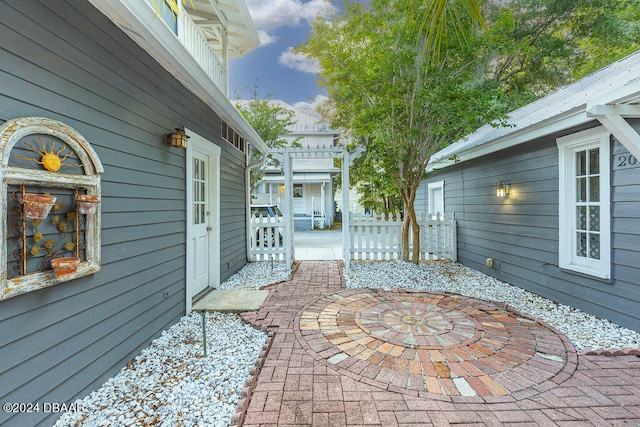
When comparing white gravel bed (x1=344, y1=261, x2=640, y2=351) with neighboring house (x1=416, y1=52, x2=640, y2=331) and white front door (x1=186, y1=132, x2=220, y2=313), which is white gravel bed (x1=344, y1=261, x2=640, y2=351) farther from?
white front door (x1=186, y1=132, x2=220, y2=313)

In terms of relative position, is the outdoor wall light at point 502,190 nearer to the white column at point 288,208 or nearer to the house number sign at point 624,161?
the house number sign at point 624,161

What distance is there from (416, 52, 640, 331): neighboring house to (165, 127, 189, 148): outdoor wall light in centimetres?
395

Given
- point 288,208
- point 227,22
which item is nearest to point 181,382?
point 288,208

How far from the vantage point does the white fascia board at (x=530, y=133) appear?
3.34 m

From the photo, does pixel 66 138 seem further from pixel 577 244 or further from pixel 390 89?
pixel 577 244

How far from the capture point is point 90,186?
6.69 ft

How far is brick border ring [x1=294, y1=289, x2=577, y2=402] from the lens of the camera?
2141 millimetres

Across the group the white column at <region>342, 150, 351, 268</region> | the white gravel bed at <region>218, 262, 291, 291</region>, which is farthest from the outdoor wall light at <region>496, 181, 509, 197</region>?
the white gravel bed at <region>218, 262, 291, 291</region>

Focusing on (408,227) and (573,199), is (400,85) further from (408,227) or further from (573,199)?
(573,199)

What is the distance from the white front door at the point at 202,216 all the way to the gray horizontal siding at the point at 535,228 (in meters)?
4.71

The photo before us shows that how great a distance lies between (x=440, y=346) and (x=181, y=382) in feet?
7.15

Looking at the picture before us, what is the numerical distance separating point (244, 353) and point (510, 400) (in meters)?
2.06

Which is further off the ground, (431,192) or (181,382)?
(431,192)

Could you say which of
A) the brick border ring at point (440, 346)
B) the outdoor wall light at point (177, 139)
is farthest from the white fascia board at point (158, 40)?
the brick border ring at point (440, 346)
